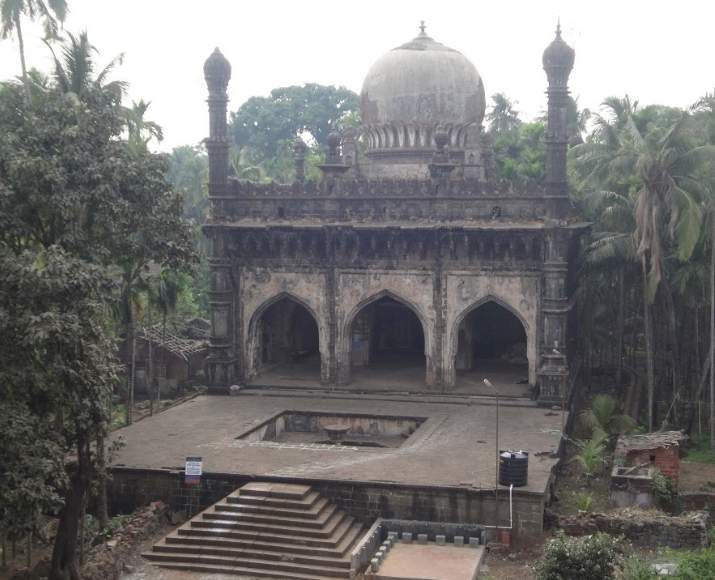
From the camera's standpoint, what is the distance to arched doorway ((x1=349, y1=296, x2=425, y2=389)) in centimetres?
2625

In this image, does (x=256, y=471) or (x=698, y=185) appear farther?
(x=698, y=185)

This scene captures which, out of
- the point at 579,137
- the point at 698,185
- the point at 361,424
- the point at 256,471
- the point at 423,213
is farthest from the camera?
the point at 579,137

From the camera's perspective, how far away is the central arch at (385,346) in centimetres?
2536

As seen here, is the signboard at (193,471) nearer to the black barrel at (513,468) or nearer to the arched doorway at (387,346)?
the black barrel at (513,468)

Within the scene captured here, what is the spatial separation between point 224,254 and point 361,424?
6174 mm

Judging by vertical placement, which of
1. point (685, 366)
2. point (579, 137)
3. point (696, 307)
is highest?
point (579, 137)

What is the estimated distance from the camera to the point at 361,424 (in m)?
22.7

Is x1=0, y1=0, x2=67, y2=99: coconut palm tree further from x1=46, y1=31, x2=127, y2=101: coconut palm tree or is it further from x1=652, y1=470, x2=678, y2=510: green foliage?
x1=652, y1=470, x2=678, y2=510: green foliage

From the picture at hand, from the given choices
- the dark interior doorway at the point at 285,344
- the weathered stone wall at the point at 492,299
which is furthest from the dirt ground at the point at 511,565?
the dark interior doorway at the point at 285,344

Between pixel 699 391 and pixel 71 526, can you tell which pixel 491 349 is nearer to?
pixel 699 391

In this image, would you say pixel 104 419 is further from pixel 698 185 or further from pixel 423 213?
pixel 698 185

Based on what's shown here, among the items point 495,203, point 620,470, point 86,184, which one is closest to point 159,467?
point 86,184

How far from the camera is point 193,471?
1752 centimetres

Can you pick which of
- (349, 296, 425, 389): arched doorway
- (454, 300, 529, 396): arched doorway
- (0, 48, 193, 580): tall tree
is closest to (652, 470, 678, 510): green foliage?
(454, 300, 529, 396): arched doorway
